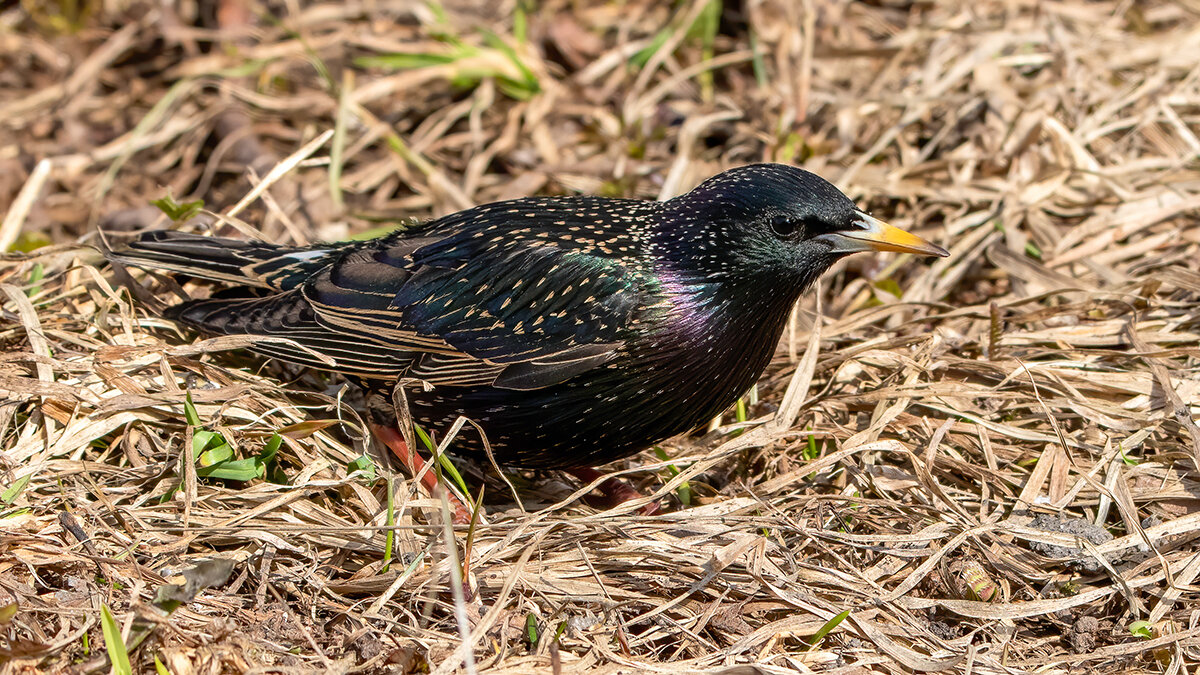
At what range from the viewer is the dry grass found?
297 centimetres

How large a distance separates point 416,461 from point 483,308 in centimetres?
55

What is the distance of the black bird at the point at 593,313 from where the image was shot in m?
3.27

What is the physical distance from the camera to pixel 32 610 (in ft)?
9.15

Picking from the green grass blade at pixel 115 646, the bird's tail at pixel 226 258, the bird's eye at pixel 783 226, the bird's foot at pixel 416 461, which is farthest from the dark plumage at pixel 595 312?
the green grass blade at pixel 115 646

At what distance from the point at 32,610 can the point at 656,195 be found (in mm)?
Answer: 3024

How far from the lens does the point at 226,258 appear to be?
12.6 feet

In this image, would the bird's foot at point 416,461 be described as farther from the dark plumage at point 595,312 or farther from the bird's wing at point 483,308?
the bird's wing at point 483,308

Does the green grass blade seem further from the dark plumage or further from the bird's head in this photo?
the bird's head

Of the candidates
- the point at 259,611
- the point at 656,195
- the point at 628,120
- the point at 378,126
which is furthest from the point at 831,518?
the point at 378,126

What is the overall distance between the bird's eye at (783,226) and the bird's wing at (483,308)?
433 mm

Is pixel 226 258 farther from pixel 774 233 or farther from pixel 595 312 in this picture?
pixel 774 233

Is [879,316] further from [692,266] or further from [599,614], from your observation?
[599,614]

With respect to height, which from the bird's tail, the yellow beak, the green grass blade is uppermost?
the yellow beak

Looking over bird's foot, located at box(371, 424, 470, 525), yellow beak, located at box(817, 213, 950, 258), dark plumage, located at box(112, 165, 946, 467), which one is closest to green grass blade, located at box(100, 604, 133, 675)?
bird's foot, located at box(371, 424, 470, 525)
